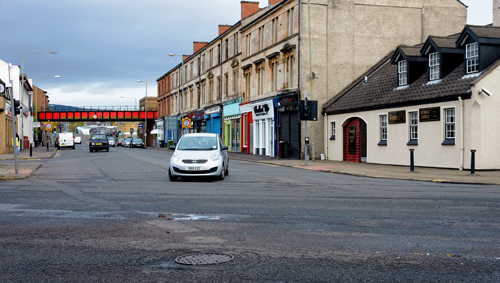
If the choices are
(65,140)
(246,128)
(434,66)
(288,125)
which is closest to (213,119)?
(246,128)

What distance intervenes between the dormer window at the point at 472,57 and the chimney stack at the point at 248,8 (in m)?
26.7

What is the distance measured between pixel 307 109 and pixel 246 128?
1963 centimetres

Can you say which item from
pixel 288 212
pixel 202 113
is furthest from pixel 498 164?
pixel 202 113

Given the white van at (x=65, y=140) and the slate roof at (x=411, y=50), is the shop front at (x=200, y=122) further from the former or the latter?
the slate roof at (x=411, y=50)

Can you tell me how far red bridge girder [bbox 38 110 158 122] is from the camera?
90.2 meters

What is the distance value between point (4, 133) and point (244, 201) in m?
37.9

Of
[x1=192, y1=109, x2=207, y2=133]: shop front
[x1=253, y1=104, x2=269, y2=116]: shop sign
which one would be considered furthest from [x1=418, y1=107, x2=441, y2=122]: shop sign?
[x1=192, y1=109, x2=207, y2=133]: shop front

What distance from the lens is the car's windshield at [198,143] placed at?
18.3m

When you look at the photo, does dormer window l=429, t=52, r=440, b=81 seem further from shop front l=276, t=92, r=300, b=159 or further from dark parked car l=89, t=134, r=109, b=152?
dark parked car l=89, t=134, r=109, b=152

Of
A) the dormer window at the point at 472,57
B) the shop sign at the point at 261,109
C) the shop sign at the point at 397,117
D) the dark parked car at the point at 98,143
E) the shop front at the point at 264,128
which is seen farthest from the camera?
the dark parked car at the point at 98,143

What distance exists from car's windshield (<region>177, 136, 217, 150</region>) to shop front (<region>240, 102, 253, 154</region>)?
25153 mm

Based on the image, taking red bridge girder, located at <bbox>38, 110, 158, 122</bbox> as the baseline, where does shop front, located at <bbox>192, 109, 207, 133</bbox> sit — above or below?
below

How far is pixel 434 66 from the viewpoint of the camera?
2528 centimetres

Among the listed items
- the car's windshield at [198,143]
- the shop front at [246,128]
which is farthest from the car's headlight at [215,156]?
the shop front at [246,128]
